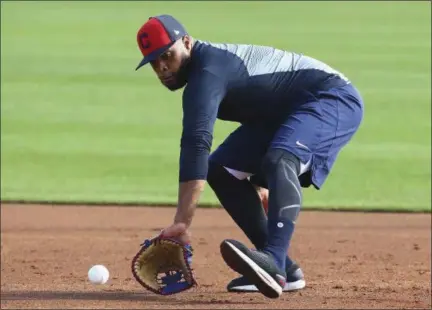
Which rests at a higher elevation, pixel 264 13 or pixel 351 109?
pixel 351 109

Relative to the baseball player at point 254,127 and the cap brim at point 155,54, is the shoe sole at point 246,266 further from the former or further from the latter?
the cap brim at point 155,54

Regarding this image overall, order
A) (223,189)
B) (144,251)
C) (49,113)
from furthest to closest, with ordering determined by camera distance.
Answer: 1. (49,113)
2. (223,189)
3. (144,251)

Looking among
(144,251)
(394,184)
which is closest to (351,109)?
(144,251)

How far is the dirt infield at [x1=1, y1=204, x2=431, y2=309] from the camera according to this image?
5742 mm

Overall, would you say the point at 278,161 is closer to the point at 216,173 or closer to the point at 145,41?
the point at 216,173

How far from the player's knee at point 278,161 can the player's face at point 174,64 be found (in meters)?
0.60

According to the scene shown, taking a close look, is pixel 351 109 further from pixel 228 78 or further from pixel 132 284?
pixel 132 284

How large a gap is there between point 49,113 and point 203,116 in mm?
9311

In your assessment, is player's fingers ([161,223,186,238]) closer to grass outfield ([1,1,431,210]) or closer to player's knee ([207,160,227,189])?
player's knee ([207,160,227,189])

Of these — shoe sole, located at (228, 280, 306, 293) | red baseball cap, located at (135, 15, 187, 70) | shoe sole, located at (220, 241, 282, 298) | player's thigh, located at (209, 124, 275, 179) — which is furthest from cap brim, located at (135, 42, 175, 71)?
shoe sole, located at (228, 280, 306, 293)

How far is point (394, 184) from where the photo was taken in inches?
415

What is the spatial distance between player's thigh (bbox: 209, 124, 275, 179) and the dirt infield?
755 millimetres

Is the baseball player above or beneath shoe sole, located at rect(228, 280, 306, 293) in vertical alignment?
above

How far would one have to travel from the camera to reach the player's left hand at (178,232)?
508 centimetres
